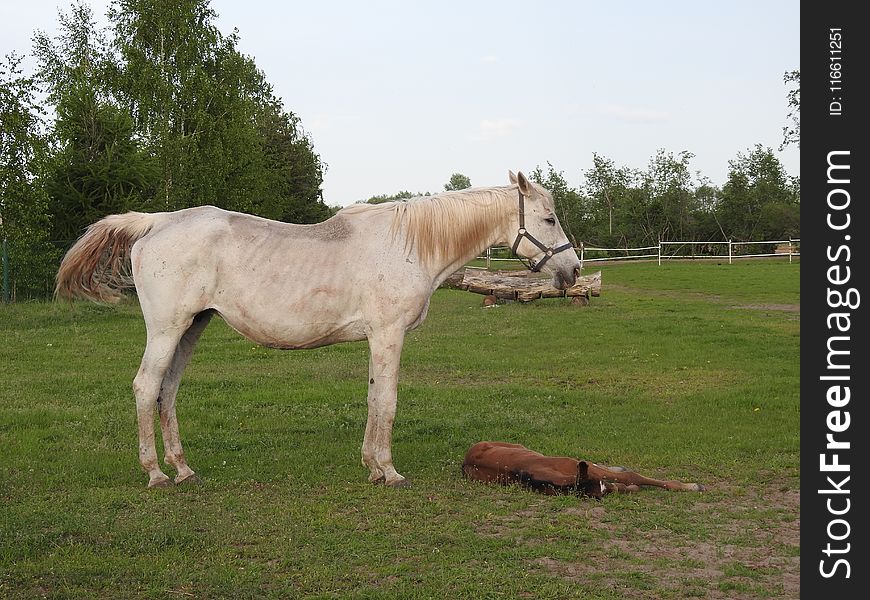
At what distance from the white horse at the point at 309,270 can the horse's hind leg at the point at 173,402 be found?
1cm

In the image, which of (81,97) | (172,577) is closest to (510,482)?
(172,577)

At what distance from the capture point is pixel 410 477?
264 inches

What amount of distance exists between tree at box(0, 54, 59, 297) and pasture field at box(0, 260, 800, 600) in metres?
5.75

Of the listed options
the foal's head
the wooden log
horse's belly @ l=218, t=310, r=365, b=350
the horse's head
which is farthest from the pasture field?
the wooden log

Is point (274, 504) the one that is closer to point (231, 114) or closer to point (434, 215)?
point (434, 215)

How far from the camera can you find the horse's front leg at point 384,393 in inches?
256

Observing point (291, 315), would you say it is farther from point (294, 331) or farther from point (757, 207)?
point (757, 207)

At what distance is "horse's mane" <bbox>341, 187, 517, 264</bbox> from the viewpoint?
21.9 ft

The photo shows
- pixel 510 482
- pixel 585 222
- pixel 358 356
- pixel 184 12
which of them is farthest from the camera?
pixel 585 222

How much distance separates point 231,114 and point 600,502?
95.9 ft

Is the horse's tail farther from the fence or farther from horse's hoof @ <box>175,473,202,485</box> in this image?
the fence

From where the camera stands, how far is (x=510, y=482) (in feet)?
20.9

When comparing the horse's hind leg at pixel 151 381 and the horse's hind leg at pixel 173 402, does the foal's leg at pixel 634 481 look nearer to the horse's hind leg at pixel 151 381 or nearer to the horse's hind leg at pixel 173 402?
the horse's hind leg at pixel 173 402

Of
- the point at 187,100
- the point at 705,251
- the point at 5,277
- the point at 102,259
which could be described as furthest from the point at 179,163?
the point at 705,251
